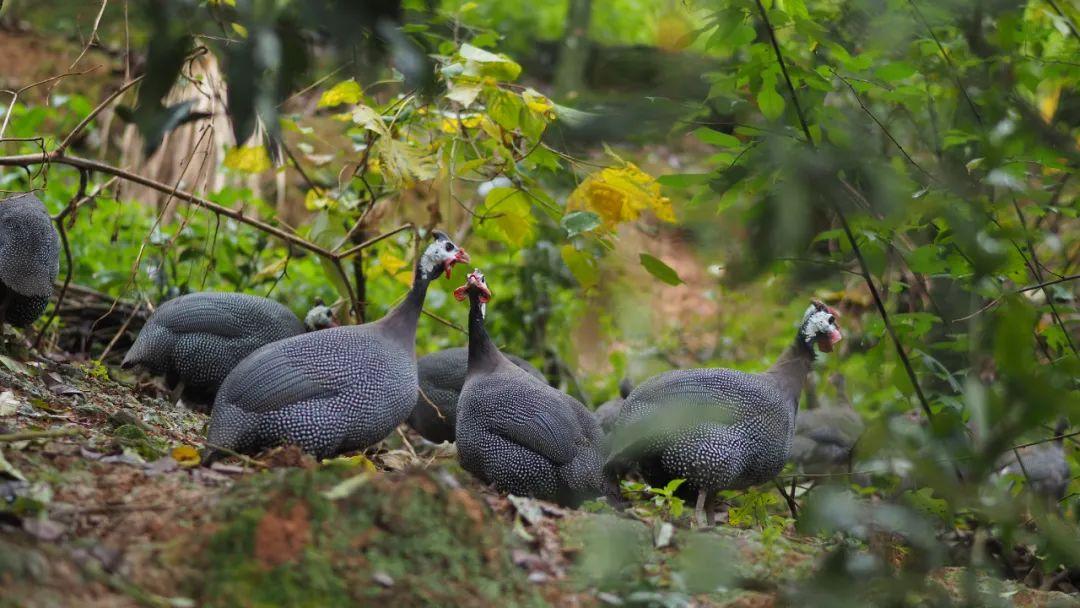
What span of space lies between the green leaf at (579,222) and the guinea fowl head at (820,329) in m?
1.65

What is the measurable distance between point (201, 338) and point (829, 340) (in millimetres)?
3486

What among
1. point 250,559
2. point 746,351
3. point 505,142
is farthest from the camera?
point 746,351

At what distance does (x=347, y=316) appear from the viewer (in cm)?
730

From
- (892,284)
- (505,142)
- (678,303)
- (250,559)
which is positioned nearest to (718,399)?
(892,284)

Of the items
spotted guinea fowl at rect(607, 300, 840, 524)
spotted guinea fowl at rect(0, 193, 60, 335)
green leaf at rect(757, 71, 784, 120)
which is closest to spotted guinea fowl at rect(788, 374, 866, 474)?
spotted guinea fowl at rect(607, 300, 840, 524)

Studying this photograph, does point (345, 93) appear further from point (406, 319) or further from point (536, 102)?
point (406, 319)

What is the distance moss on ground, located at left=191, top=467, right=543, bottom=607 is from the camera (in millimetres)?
3158

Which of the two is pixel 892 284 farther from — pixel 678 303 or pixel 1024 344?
pixel 678 303

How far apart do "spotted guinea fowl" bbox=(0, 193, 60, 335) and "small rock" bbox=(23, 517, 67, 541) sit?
2769 mm

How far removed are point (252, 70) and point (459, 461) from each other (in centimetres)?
433

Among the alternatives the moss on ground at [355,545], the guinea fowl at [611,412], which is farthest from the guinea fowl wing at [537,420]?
the moss on ground at [355,545]

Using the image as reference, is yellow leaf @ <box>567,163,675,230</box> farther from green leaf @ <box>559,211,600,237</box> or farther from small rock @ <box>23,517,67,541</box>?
small rock @ <box>23,517,67,541</box>

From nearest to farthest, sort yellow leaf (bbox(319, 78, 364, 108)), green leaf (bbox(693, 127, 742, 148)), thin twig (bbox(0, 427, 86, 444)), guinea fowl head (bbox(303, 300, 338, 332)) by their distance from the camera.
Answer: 1. green leaf (bbox(693, 127, 742, 148))
2. thin twig (bbox(0, 427, 86, 444))
3. yellow leaf (bbox(319, 78, 364, 108))
4. guinea fowl head (bbox(303, 300, 338, 332))

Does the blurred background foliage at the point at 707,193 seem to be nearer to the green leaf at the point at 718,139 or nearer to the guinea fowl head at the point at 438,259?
the green leaf at the point at 718,139
